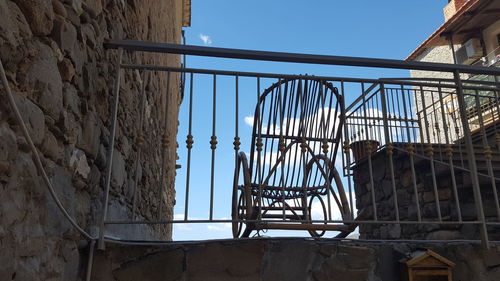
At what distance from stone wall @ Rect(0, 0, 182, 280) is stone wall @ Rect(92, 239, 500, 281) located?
20 centimetres

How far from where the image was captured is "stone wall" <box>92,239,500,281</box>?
1544 mm

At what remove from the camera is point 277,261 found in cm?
165

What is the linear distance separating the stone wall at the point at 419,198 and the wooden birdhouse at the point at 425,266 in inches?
80.4

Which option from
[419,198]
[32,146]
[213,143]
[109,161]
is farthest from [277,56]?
[419,198]

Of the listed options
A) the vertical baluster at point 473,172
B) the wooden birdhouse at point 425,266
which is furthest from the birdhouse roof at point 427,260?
the vertical baluster at point 473,172

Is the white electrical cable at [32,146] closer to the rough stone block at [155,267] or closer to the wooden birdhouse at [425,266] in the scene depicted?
the rough stone block at [155,267]

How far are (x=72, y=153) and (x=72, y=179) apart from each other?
0.29 feet

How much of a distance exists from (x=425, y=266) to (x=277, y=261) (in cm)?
63

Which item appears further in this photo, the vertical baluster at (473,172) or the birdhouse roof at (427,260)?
the vertical baluster at (473,172)

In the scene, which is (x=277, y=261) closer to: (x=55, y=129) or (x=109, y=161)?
(x=109, y=161)

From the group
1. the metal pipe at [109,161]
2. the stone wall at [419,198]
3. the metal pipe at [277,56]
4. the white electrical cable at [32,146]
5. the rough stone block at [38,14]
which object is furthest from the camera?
the stone wall at [419,198]

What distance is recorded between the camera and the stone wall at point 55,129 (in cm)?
99

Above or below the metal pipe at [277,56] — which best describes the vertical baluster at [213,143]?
below

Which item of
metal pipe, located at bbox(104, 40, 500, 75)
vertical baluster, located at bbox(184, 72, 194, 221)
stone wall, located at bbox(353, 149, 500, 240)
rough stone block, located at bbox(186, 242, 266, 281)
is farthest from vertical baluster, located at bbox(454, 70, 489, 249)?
stone wall, located at bbox(353, 149, 500, 240)
